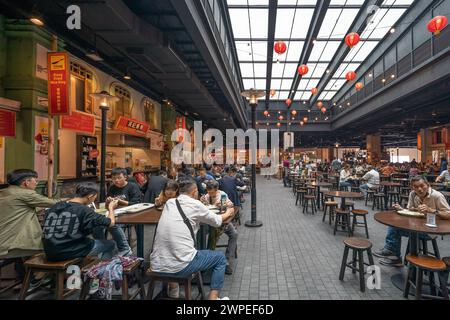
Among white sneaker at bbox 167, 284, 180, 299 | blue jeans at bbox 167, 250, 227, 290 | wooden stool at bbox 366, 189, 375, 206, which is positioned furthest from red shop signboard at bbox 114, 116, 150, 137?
wooden stool at bbox 366, 189, 375, 206

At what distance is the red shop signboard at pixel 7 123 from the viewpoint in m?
4.74

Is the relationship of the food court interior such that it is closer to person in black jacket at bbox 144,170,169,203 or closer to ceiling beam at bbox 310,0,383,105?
ceiling beam at bbox 310,0,383,105

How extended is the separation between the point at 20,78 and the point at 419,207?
7689 millimetres

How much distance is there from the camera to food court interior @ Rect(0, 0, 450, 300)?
321cm

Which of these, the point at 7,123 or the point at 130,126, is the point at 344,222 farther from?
the point at 7,123

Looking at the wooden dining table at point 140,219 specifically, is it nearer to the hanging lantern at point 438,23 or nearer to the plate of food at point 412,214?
the plate of food at point 412,214

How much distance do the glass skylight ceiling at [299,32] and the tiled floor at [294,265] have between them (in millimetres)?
7206

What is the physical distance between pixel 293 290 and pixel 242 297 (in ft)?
2.30

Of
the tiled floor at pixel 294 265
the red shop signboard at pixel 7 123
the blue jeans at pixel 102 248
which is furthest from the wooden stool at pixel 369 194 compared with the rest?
the red shop signboard at pixel 7 123

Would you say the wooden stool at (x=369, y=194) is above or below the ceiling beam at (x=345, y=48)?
below

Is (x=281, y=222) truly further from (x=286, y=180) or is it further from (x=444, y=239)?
(x=286, y=180)

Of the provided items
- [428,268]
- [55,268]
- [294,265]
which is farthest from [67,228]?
[428,268]

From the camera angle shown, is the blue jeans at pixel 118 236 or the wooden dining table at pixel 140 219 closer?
the wooden dining table at pixel 140 219
